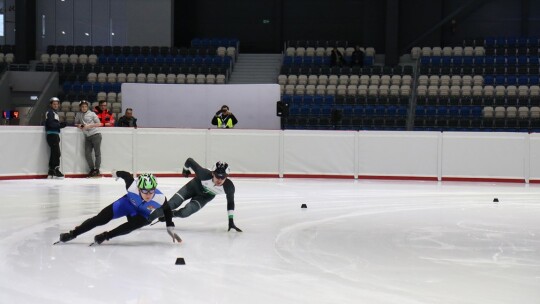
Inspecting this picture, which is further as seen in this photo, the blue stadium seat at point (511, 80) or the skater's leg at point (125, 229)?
the blue stadium seat at point (511, 80)

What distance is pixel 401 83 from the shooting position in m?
31.8

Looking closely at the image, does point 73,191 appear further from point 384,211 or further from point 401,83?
point 401,83

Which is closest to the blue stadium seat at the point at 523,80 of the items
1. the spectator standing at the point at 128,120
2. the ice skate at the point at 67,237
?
the spectator standing at the point at 128,120

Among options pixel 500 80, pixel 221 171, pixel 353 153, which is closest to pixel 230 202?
pixel 221 171

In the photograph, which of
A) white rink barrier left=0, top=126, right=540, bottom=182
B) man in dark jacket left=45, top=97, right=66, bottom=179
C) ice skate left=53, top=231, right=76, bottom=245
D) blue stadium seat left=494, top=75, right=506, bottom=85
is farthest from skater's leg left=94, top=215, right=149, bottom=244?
blue stadium seat left=494, top=75, right=506, bottom=85

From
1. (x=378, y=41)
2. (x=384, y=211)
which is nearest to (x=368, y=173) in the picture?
(x=384, y=211)

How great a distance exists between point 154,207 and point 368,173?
12730 mm

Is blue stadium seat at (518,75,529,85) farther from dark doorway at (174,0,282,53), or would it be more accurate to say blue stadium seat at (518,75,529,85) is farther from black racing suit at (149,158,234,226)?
black racing suit at (149,158,234,226)

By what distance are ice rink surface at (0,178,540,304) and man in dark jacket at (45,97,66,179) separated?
147 inches

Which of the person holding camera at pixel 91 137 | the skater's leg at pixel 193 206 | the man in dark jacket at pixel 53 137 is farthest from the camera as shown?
the person holding camera at pixel 91 137

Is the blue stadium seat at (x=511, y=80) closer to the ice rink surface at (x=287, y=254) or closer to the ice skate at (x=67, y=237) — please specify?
the ice rink surface at (x=287, y=254)

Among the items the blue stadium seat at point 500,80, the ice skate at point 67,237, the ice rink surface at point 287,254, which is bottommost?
the ice rink surface at point 287,254

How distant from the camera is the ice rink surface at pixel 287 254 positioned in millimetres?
6949

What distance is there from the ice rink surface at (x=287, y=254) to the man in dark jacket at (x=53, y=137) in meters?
3.74
